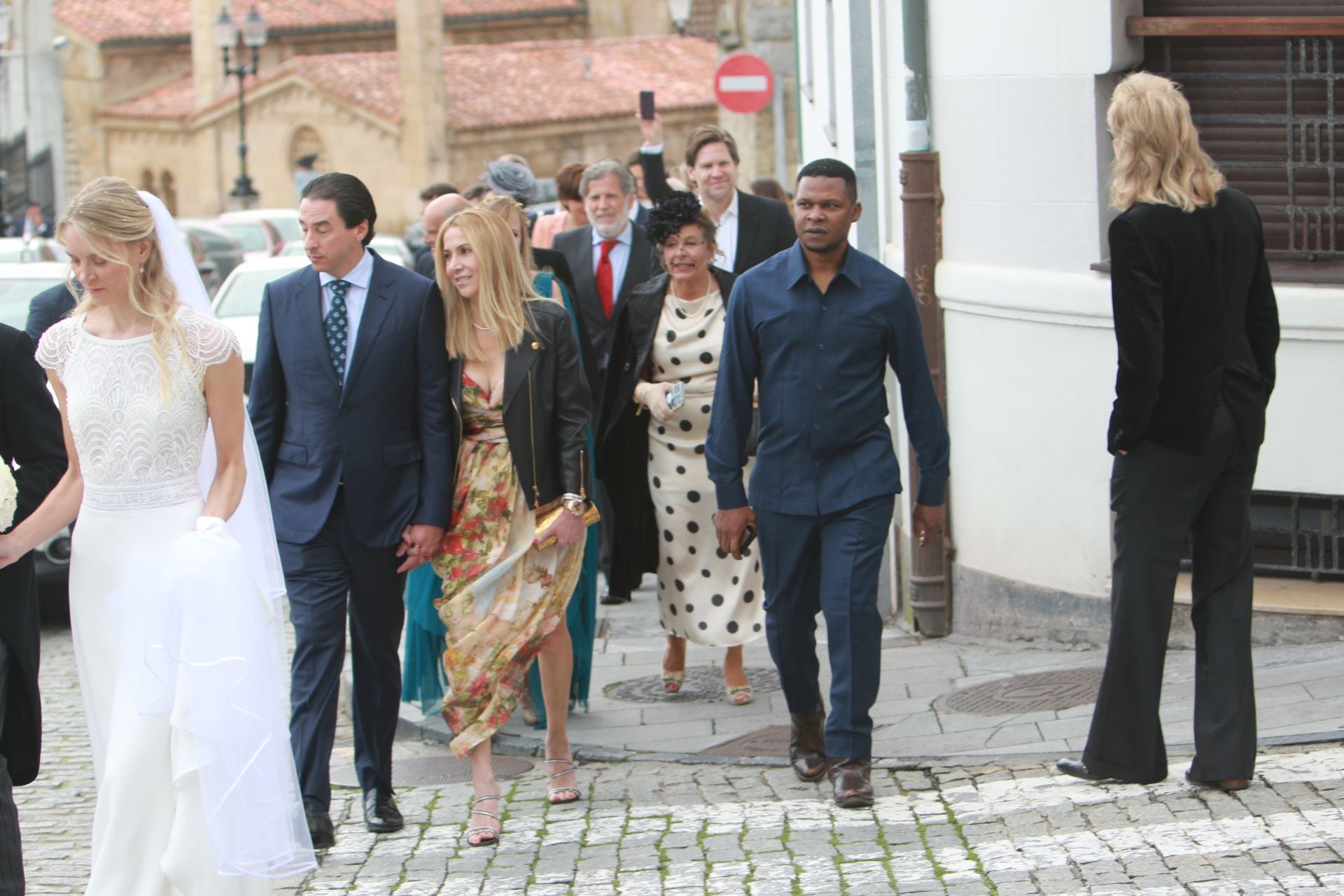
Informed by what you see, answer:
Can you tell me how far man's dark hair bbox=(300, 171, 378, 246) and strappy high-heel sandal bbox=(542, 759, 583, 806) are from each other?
6.06 ft

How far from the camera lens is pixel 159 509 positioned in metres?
4.96

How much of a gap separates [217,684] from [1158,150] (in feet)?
9.94

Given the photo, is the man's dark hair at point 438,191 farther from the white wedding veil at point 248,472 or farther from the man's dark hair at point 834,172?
the white wedding veil at point 248,472

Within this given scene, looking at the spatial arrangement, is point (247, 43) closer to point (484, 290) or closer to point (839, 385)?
point (484, 290)

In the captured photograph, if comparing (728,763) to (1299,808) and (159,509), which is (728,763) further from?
(159,509)

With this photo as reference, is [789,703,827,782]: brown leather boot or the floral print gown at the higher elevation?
the floral print gown

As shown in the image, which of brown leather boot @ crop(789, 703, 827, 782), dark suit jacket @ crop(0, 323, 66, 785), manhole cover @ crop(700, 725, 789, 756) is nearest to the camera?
dark suit jacket @ crop(0, 323, 66, 785)

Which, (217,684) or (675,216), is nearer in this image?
(217,684)

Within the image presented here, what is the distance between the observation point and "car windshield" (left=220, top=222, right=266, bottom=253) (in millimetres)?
33719

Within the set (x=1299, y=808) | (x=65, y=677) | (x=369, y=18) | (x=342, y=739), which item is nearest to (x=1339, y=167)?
(x=1299, y=808)

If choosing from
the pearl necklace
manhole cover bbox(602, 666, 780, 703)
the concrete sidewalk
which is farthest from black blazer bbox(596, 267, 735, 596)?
the concrete sidewalk

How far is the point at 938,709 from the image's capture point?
7.36 meters

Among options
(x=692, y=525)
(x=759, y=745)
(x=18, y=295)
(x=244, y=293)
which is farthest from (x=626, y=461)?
(x=244, y=293)

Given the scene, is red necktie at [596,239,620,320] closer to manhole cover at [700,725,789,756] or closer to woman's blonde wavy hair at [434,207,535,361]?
manhole cover at [700,725,789,756]
